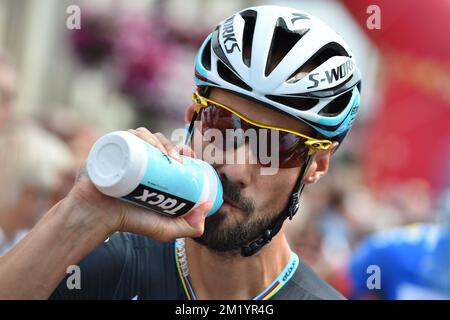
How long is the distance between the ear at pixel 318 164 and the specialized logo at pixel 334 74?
1.07 feet

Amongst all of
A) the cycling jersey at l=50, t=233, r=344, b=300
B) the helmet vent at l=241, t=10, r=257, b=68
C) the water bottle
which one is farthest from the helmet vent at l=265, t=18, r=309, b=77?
the cycling jersey at l=50, t=233, r=344, b=300

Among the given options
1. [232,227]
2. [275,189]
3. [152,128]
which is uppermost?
[275,189]

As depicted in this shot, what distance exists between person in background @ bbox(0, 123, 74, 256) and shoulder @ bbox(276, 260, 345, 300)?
273 cm

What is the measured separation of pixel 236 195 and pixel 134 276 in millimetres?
615

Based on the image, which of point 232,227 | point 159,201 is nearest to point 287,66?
point 232,227

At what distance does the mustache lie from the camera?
3.05 meters

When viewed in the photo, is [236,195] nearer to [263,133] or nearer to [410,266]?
[263,133]

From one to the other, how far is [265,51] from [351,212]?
754cm

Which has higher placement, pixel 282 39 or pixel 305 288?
pixel 282 39

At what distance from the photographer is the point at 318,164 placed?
11.8 feet

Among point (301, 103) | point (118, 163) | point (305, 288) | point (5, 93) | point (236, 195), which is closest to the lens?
point (118, 163)

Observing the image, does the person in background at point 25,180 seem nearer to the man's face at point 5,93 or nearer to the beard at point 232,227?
the man's face at point 5,93

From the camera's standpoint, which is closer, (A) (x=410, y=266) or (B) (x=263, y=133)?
(B) (x=263, y=133)

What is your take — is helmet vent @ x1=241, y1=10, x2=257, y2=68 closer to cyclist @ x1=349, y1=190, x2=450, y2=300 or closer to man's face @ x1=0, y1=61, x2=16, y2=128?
man's face @ x1=0, y1=61, x2=16, y2=128
